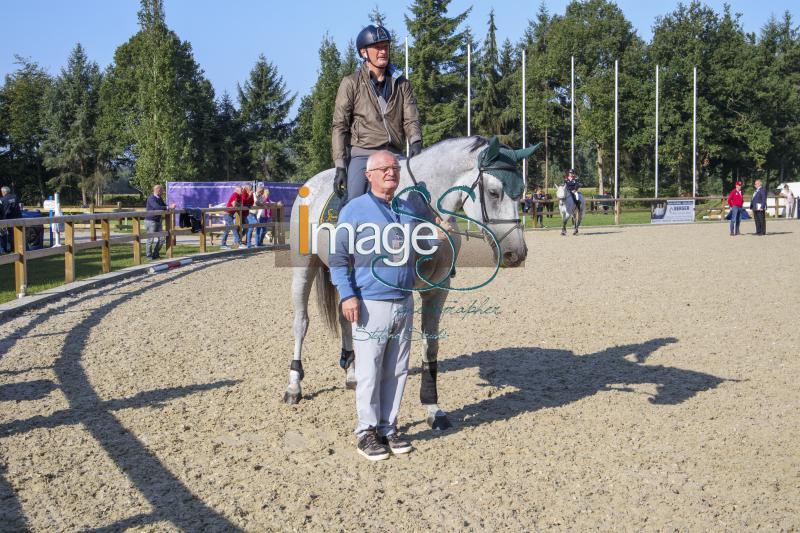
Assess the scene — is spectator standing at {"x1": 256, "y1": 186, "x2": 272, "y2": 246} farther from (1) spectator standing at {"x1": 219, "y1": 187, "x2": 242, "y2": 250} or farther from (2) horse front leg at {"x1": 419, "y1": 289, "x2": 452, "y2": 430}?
(2) horse front leg at {"x1": 419, "y1": 289, "x2": 452, "y2": 430}

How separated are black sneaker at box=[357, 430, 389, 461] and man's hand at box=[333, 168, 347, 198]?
181 cm

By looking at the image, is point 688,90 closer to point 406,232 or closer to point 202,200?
point 202,200

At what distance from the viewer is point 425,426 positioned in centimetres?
519

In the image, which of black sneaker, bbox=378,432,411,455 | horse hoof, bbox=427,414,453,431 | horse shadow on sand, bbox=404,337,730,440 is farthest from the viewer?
horse shadow on sand, bbox=404,337,730,440

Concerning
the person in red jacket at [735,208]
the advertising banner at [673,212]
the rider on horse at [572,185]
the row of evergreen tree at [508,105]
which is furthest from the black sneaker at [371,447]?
the row of evergreen tree at [508,105]

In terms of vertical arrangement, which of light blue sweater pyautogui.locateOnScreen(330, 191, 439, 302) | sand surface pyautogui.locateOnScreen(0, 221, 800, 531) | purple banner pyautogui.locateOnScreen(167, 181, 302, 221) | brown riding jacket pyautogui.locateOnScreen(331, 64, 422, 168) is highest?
purple banner pyautogui.locateOnScreen(167, 181, 302, 221)

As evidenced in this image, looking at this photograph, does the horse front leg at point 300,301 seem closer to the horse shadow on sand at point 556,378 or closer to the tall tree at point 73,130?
the horse shadow on sand at point 556,378

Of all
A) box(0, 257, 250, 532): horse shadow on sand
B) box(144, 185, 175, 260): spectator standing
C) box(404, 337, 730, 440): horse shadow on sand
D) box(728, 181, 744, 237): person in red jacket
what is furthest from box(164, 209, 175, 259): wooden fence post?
box(728, 181, 744, 237): person in red jacket

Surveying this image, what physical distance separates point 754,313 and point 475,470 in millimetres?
6912

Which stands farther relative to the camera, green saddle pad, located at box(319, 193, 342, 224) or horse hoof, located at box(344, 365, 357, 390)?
horse hoof, located at box(344, 365, 357, 390)

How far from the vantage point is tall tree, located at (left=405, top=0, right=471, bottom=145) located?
61.5 metres

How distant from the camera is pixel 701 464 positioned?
439cm

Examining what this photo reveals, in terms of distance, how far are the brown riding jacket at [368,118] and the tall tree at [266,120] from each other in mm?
66286

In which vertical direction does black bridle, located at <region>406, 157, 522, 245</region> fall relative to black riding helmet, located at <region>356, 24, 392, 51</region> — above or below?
below
